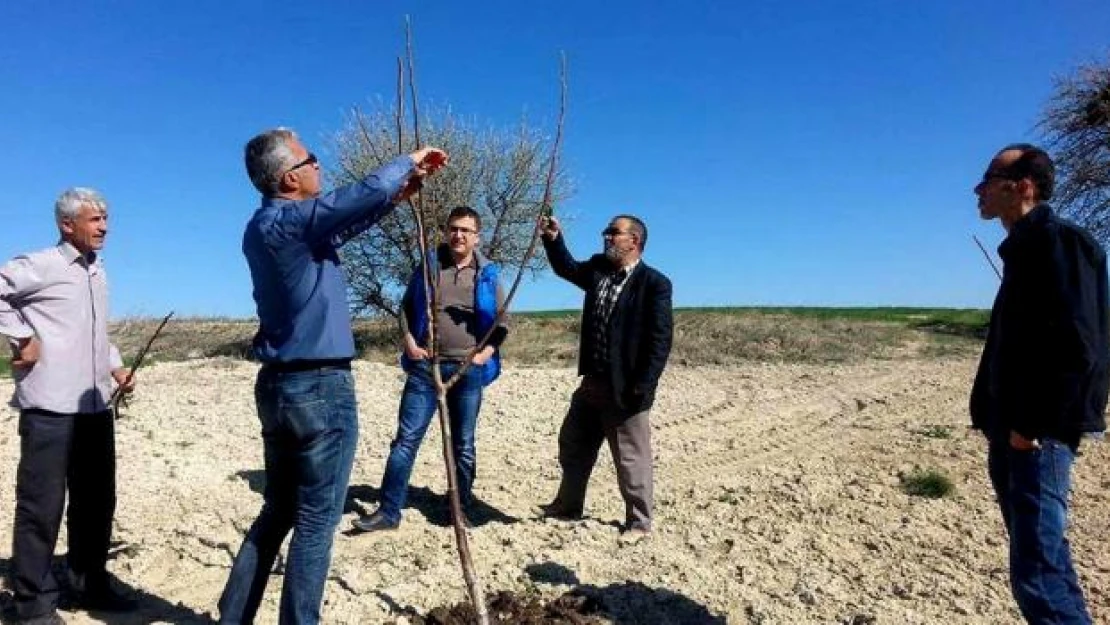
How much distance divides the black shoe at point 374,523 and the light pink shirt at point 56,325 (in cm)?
181

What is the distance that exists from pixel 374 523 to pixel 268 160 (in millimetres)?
2906

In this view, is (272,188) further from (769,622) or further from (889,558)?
(889,558)

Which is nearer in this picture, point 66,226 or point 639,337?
point 66,226

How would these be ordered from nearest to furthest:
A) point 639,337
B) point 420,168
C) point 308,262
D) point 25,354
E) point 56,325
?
point 420,168, point 308,262, point 25,354, point 56,325, point 639,337

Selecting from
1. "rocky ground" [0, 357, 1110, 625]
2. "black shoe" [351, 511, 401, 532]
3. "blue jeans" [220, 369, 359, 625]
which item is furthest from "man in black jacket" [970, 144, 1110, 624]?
"black shoe" [351, 511, 401, 532]

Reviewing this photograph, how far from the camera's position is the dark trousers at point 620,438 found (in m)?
5.38

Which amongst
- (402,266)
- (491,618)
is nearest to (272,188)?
(491,618)

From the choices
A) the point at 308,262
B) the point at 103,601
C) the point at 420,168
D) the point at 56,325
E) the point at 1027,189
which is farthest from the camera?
the point at 103,601

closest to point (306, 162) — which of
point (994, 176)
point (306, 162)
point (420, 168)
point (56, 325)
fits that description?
point (306, 162)

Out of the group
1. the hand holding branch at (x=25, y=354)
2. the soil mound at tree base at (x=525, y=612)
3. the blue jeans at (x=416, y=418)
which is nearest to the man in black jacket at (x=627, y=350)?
the blue jeans at (x=416, y=418)

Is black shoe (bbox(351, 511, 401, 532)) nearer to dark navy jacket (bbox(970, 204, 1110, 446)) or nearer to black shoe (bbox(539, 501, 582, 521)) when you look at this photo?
black shoe (bbox(539, 501, 582, 521))

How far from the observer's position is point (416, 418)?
5387 mm

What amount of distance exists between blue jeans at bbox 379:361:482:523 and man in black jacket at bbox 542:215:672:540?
0.77m

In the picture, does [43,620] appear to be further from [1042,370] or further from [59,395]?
[1042,370]
